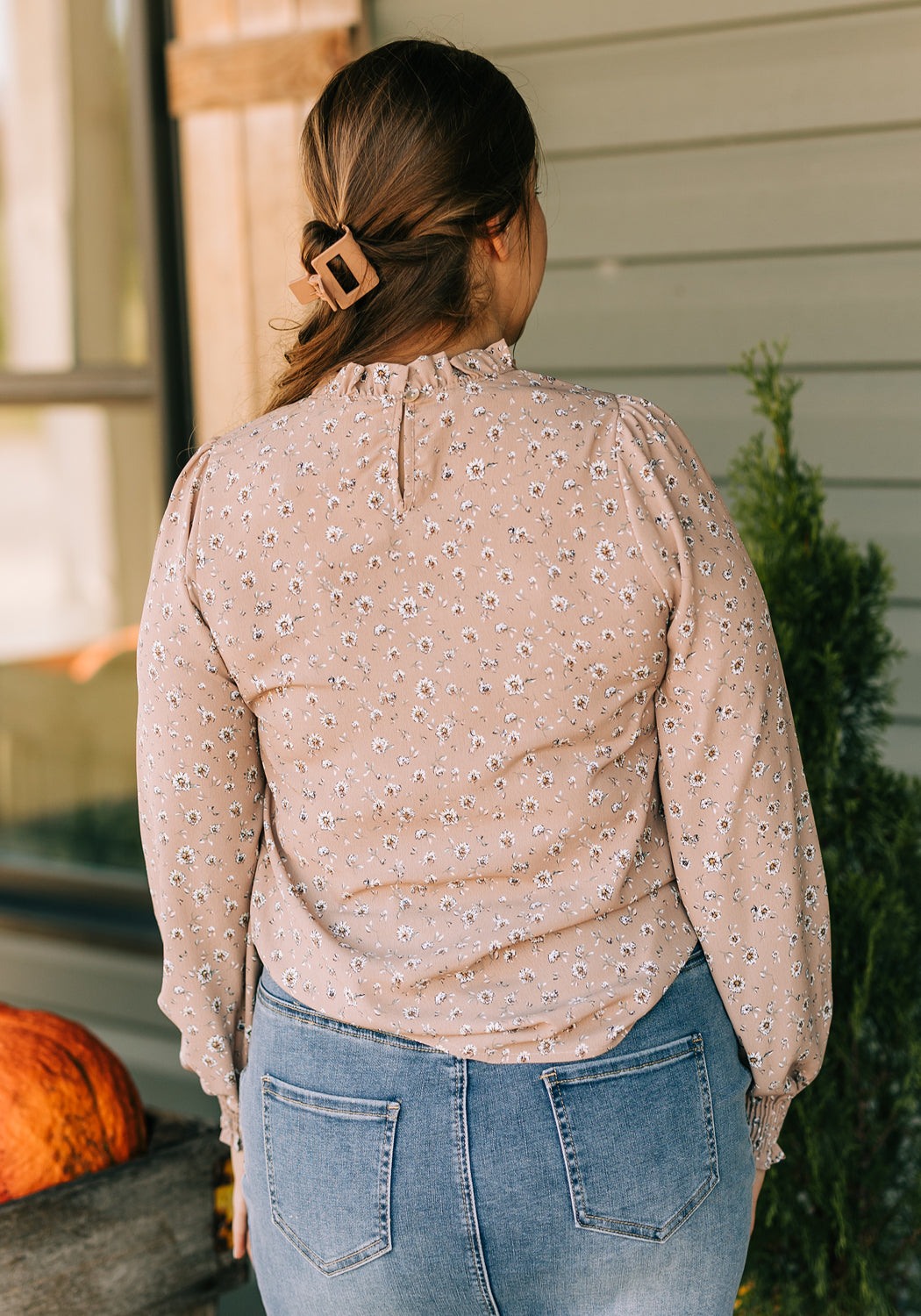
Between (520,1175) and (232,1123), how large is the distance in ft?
1.82

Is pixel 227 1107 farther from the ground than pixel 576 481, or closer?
closer

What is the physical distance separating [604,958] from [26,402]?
2.87 m

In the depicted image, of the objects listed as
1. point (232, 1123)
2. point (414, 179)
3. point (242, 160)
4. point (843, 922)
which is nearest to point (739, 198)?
point (242, 160)

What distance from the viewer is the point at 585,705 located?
47.2 inches

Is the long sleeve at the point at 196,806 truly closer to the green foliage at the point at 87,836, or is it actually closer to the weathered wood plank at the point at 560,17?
the weathered wood plank at the point at 560,17

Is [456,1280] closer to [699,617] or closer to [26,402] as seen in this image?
[699,617]

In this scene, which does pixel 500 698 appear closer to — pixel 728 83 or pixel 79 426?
pixel 728 83

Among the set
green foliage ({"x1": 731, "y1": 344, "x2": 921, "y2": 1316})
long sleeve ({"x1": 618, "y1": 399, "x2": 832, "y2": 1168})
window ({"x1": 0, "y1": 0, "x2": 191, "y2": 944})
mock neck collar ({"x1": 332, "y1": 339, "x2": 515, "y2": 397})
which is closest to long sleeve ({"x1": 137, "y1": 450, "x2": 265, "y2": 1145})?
mock neck collar ({"x1": 332, "y1": 339, "x2": 515, "y2": 397})

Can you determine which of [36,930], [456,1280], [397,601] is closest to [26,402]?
[36,930]

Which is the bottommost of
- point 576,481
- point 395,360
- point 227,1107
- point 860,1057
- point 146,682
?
point 860,1057

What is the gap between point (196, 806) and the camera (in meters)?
1.42

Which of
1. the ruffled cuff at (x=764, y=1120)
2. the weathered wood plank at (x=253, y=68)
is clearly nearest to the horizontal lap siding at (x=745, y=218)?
the weathered wood plank at (x=253, y=68)

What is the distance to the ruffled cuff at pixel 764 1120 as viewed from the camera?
142 centimetres

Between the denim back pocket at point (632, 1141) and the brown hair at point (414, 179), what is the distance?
0.70 meters
